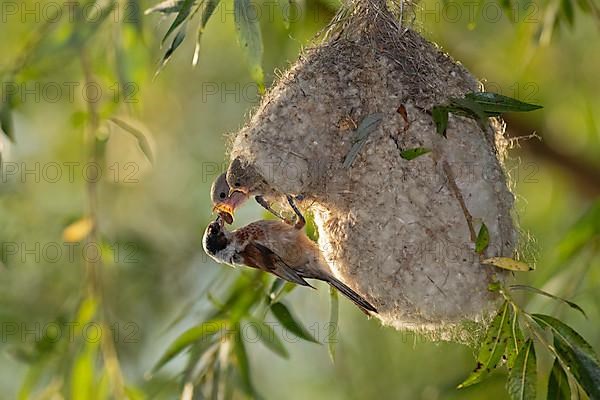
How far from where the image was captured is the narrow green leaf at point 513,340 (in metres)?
2.36

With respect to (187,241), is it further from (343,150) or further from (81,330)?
(343,150)

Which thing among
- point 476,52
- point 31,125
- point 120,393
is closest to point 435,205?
point 120,393

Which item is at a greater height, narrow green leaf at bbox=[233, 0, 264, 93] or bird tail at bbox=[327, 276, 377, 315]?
narrow green leaf at bbox=[233, 0, 264, 93]

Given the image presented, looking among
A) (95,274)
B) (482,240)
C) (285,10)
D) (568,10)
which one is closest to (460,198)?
(482,240)

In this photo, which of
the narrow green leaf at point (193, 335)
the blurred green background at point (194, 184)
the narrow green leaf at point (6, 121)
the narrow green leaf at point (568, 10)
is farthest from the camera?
the blurred green background at point (194, 184)

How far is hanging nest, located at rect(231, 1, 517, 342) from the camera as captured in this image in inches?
98.8

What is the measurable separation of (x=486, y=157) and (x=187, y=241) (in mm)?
3099

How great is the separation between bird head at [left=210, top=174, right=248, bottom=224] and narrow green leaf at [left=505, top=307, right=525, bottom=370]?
82 cm

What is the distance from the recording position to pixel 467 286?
8.15ft

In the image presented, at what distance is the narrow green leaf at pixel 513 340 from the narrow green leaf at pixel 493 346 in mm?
11

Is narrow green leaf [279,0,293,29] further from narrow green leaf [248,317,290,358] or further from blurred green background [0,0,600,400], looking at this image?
blurred green background [0,0,600,400]

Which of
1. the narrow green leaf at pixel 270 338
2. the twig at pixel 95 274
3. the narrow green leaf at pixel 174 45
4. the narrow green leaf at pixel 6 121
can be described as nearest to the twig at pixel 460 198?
the narrow green leaf at pixel 174 45

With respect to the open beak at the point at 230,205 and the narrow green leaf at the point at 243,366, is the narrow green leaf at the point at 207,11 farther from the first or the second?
the narrow green leaf at the point at 243,366

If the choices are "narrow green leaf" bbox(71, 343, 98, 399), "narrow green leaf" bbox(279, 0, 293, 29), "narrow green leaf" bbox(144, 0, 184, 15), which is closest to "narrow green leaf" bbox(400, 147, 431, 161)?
"narrow green leaf" bbox(279, 0, 293, 29)
